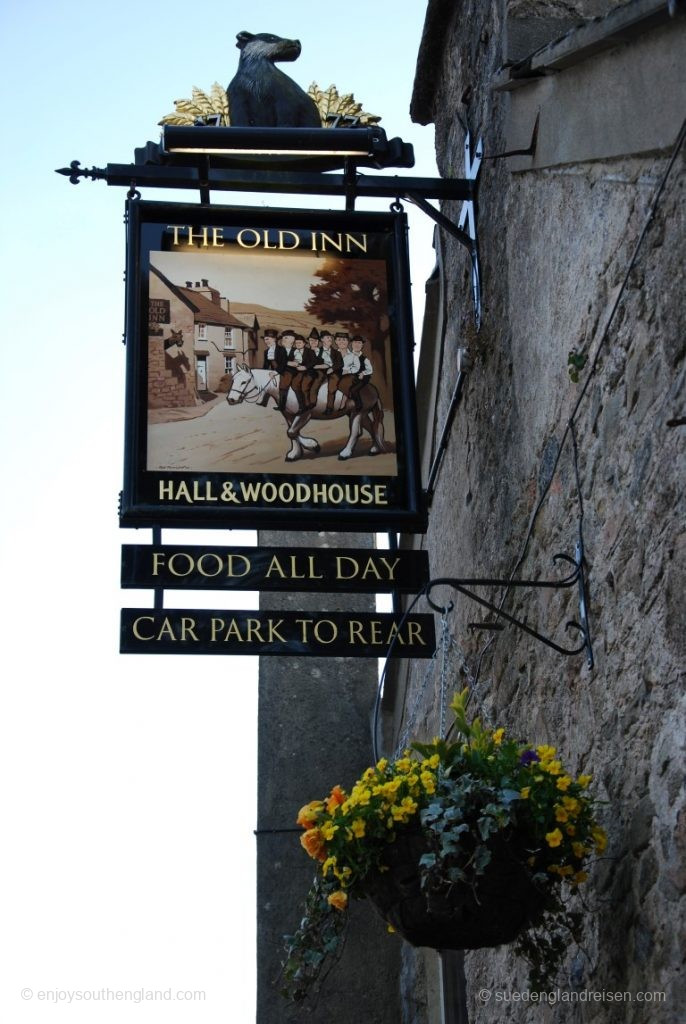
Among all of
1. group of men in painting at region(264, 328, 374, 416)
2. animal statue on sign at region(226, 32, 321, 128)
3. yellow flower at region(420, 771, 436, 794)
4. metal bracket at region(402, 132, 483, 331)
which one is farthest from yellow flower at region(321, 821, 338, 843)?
animal statue on sign at region(226, 32, 321, 128)

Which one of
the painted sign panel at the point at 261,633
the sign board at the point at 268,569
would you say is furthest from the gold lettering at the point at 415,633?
the sign board at the point at 268,569

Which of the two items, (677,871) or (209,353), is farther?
(209,353)

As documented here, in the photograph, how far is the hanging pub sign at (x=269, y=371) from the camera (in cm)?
639

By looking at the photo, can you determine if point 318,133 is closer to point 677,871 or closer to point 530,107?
point 530,107

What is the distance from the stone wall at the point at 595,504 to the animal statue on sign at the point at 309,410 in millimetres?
552

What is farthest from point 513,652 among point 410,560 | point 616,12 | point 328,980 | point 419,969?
point 328,980

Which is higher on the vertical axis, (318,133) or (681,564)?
(318,133)

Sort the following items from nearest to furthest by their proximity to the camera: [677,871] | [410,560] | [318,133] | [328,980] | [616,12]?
[677,871] → [616,12] → [410,560] → [318,133] → [328,980]

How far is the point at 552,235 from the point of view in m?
5.63

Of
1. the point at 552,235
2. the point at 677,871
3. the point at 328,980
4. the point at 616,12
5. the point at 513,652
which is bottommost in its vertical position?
the point at 328,980

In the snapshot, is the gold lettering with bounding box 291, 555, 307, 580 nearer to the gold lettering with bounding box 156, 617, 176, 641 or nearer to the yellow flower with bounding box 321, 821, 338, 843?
the gold lettering with bounding box 156, 617, 176, 641

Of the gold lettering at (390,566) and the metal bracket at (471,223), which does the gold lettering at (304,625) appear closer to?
the gold lettering at (390,566)

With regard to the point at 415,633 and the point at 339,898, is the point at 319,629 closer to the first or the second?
the point at 415,633

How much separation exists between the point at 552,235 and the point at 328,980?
578 cm
